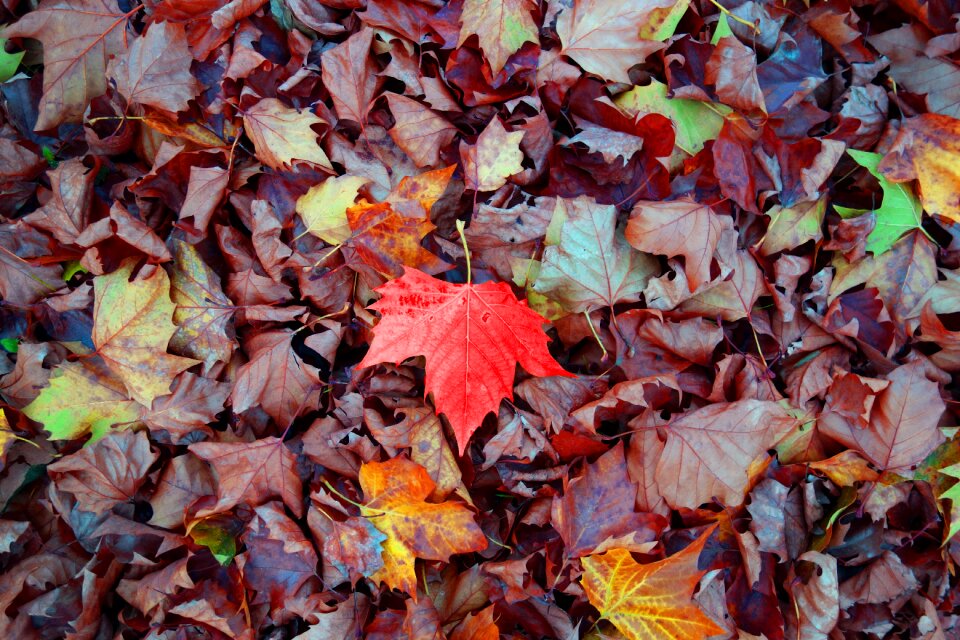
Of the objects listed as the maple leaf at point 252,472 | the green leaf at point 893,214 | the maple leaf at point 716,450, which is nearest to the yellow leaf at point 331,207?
the maple leaf at point 252,472

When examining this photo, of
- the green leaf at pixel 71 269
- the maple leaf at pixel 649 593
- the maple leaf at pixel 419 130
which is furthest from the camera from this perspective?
the green leaf at pixel 71 269

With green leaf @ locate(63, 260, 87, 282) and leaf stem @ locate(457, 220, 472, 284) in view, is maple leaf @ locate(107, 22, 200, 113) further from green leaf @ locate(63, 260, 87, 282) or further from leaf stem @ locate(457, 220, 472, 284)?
leaf stem @ locate(457, 220, 472, 284)

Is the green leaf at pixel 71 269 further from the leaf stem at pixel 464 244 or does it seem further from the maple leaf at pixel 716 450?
the maple leaf at pixel 716 450

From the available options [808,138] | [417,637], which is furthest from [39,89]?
[808,138]

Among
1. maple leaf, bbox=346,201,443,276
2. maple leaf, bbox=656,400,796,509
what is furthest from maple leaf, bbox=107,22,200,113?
maple leaf, bbox=656,400,796,509

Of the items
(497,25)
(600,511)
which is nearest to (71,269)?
(497,25)

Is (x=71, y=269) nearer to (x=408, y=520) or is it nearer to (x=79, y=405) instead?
(x=79, y=405)

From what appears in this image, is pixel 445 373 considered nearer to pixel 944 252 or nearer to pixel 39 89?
pixel 944 252

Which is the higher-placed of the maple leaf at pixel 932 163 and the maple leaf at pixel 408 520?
the maple leaf at pixel 932 163
